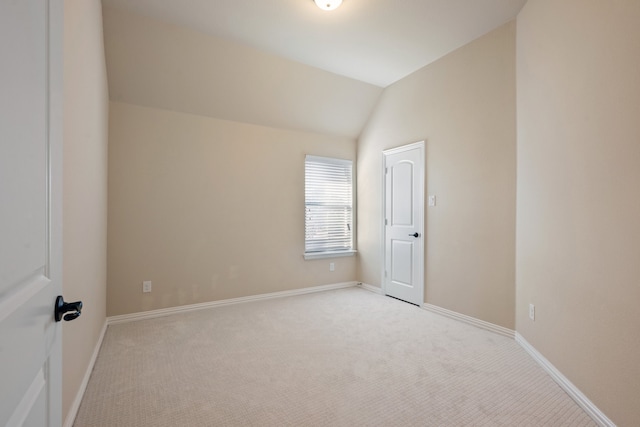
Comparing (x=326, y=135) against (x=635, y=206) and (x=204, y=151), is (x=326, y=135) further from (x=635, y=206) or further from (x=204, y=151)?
(x=635, y=206)

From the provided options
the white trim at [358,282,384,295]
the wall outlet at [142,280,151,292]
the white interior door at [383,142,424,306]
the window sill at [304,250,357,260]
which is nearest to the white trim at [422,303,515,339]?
the white interior door at [383,142,424,306]

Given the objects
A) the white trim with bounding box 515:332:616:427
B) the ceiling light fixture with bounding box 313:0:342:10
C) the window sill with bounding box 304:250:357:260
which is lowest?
the white trim with bounding box 515:332:616:427

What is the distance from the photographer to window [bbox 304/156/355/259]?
4758 millimetres

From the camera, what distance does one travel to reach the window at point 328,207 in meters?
4.76

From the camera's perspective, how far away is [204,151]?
3.94 meters

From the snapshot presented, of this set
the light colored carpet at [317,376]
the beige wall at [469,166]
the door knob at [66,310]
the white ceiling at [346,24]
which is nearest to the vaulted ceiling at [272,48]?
the white ceiling at [346,24]

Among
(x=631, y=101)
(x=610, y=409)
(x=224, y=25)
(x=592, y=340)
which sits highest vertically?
(x=224, y=25)

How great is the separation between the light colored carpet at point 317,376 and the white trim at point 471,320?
0.08 meters

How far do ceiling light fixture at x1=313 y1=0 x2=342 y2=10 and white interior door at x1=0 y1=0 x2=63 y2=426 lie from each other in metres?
2.34

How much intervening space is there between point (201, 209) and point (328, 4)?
2.61 meters

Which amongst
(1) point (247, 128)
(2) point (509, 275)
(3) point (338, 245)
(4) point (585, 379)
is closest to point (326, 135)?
(1) point (247, 128)

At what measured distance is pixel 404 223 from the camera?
423cm

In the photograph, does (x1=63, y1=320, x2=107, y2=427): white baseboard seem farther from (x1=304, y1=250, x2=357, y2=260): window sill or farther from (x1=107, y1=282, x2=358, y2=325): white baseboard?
(x1=304, y1=250, x2=357, y2=260): window sill

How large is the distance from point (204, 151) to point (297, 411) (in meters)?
3.10
